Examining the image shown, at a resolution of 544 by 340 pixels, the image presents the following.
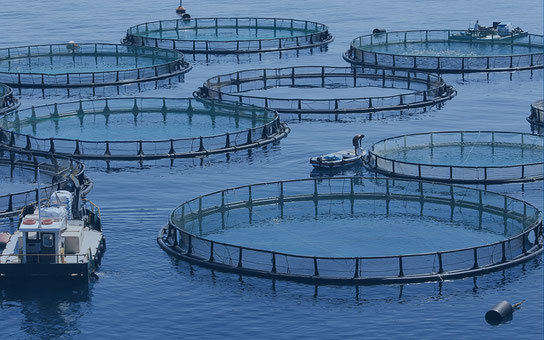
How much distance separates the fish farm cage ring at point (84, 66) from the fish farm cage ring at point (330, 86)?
40.1ft

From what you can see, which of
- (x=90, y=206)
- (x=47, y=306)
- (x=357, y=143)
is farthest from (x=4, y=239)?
(x=357, y=143)

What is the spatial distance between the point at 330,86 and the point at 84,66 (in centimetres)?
3528

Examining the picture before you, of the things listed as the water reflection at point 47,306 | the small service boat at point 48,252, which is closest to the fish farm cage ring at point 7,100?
the small service boat at point 48,252

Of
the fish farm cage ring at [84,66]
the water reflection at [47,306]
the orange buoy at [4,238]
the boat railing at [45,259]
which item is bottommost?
the water reflection at [47,306]

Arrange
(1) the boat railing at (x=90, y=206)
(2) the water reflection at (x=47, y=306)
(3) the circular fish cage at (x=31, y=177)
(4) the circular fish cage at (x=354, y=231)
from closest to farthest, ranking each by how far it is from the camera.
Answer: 1. (2) the water reflection at (x=47, y=306)
2. (4) the circular fish cage at (x=354, y=231)
3. (1) the boat railing at (x=90, y=206)
4. (3) the circular fish cage at (x=31, y=177)

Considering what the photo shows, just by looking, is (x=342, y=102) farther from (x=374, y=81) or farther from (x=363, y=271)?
(x=363, y=271)

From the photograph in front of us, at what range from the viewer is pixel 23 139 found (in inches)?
5797

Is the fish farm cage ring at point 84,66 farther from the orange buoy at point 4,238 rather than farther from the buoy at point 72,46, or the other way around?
the orange buoy at point 4,238

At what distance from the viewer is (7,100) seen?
559ft

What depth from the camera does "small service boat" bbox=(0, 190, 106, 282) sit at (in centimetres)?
10719

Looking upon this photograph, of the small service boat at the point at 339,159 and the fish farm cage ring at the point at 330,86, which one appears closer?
the small service boat at the point at 339,159

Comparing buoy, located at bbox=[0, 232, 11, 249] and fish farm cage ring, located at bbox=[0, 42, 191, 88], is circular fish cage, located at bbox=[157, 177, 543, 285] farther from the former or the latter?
fish farm cage ring, located at bbox=[0, 42, 191, 88]

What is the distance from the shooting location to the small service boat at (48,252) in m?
107

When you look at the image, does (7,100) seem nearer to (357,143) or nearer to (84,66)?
(84,66)
